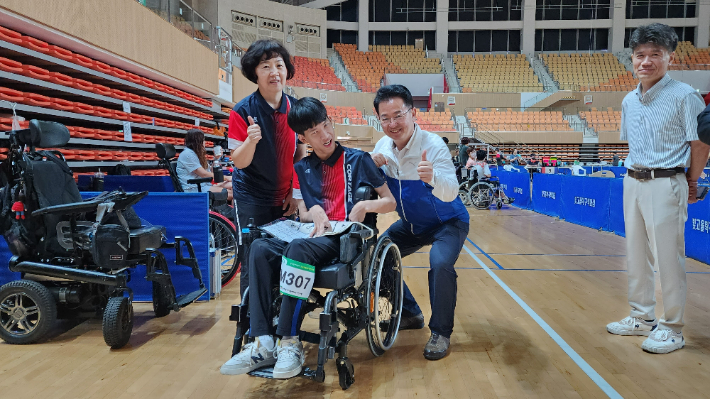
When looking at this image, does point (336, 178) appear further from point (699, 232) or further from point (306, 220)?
point (699, 232)

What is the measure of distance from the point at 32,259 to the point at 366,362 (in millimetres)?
1805

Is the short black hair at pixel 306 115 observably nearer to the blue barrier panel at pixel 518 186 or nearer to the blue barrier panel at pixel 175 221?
the blue barrier panel at pixel 175 221

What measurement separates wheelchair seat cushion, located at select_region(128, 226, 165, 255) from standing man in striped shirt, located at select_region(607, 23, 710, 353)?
2.54 m

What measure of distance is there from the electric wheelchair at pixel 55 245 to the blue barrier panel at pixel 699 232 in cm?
462

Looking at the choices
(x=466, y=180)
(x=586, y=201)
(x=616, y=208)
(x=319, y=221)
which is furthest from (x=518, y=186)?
(x=319, y=221)

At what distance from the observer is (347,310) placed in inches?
90.8

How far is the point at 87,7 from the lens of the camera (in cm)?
512

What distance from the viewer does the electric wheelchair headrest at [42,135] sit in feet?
8.64

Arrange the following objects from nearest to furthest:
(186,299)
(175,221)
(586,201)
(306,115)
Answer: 1. (306,115)
2. (186,299)
3. (175,221)
4. (586,201)

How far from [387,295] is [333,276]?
65 centimetres

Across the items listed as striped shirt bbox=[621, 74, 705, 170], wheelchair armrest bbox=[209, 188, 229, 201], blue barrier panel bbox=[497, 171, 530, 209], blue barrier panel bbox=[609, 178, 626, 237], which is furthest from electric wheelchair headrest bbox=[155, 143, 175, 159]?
blue barrier panel bbox=[497, 171, 530, 209]

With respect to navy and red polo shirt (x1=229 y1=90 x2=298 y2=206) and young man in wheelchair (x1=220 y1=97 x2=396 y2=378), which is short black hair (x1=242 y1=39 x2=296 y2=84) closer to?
navy and red polo shirt (x1=229 y1=90 x2=298 y2=206)

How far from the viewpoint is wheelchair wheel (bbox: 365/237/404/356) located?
2287 millimetres

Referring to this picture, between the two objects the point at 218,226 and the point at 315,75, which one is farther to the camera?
the point at 315,75
